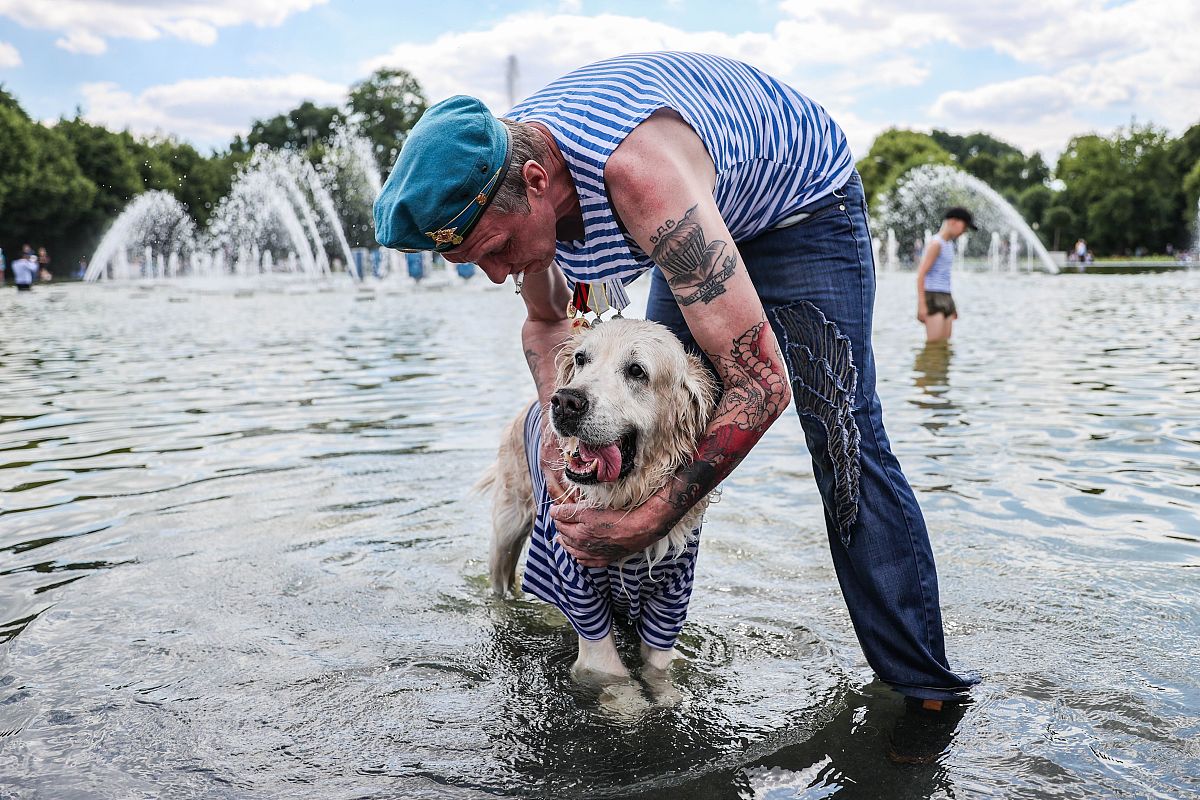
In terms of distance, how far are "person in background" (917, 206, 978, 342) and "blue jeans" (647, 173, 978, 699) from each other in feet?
35.1

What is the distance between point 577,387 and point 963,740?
1788mm

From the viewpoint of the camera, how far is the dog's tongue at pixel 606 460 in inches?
126

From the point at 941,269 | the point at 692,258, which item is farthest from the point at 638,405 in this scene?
the point at 941,269

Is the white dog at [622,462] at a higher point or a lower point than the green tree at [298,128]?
lower

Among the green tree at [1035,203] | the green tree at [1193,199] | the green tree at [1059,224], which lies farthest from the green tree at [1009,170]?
the green tree at [1193,199]

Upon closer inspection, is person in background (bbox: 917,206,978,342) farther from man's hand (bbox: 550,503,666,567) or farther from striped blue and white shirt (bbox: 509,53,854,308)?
man's hand (bbox: 550,503,666,567)

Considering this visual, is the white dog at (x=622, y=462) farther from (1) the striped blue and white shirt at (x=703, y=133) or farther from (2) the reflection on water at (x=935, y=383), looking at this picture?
(2) the reflection on water at (x=935, y=383)

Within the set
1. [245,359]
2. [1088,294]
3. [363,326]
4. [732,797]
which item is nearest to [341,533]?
[732,797]

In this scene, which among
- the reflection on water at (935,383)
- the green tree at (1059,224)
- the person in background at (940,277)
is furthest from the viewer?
the green tree at (1059,224)

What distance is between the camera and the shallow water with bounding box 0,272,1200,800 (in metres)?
3.13

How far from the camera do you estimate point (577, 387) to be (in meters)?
3.12

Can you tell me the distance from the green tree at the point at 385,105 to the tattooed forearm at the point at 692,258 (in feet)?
247

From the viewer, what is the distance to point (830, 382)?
127 inches

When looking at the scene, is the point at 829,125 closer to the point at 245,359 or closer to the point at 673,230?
the point at 673,230
